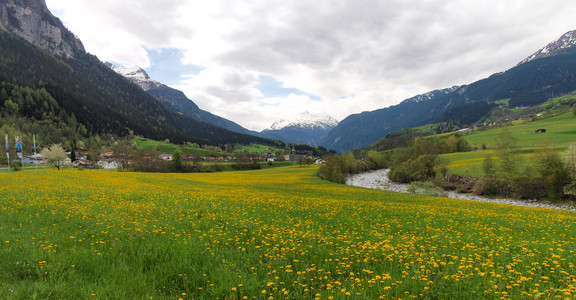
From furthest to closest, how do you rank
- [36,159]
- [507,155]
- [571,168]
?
[36,159], [507,155], [571,168]

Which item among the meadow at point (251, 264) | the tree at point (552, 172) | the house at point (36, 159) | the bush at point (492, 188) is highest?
the house at point (36, 159)

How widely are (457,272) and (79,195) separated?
78.7ft

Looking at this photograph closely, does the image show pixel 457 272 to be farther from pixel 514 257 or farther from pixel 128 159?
pixel 128 159

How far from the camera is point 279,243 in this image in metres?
8.70

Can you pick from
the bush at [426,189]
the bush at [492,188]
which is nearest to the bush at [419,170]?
the bush at [492,188]

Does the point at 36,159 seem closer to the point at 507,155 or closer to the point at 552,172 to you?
the point at 507,155

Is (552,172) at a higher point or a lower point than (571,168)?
lower

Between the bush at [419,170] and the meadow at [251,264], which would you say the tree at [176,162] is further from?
the meadow at [251,264]

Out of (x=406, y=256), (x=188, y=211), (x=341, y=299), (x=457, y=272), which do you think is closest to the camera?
(x=341, y=299)

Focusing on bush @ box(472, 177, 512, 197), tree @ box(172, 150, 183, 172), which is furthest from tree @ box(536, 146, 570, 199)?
tree @ box(172, 150, 183, 172)

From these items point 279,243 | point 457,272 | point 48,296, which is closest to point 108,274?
point 48,296

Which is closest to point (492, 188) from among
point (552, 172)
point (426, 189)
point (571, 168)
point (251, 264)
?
point (552, 172)

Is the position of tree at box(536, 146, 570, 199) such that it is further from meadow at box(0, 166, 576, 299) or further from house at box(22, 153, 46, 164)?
house at box(22, 153, 46, 164)

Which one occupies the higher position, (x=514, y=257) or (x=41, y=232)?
(x=41, y=232)
